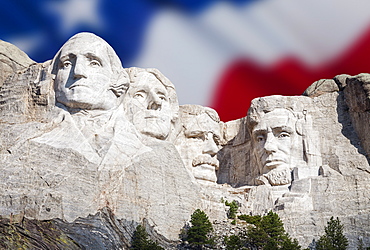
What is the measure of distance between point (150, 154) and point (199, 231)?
8.08ft

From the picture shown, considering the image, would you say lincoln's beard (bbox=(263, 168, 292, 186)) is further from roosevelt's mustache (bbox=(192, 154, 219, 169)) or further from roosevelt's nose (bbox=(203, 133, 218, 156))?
roosevelt's nose (bbox=(203, 133, 218, 156))

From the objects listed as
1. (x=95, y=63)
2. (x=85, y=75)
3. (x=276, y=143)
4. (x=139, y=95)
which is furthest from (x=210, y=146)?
(x=85, y=75)

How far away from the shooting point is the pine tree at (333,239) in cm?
2519

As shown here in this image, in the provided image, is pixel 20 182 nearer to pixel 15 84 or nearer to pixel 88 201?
pixel 88 201

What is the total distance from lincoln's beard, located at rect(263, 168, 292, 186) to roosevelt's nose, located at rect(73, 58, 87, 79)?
629 centimetres

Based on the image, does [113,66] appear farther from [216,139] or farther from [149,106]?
[216,139]

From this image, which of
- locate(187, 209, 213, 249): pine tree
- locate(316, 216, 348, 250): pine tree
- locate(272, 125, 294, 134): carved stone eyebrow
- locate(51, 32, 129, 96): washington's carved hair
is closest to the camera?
locate(187, 209, 213, 249): pine tree

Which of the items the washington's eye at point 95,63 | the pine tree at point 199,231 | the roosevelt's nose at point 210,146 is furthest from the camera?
the roosevelt's nose at point 210,146

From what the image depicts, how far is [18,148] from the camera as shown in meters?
25.0

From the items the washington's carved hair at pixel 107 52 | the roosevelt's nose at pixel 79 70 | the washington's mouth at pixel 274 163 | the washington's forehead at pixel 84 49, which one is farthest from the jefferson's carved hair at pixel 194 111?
the roosevelt's nose at pixel 79 70

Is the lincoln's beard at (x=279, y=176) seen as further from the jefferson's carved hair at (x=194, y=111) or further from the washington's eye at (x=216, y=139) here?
the jefferson's carved hair at (x=194, y=111)

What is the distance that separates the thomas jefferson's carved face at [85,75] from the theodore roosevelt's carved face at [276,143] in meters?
5.05

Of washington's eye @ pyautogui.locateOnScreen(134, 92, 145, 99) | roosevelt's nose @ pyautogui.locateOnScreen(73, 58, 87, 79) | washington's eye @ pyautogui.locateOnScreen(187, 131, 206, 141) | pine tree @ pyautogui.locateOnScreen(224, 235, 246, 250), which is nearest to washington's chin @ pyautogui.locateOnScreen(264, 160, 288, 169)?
washington's eye @ pyautogui.locateOnScreen(187, 131, 206, 141)

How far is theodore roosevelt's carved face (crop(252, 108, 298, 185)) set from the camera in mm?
29250
